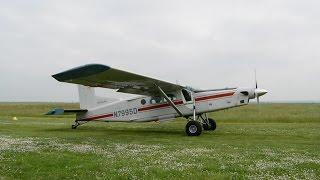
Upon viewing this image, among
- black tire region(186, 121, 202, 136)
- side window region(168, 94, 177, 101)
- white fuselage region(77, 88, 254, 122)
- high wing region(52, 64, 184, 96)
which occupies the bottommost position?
black tire region(186, 121, 202, 136)

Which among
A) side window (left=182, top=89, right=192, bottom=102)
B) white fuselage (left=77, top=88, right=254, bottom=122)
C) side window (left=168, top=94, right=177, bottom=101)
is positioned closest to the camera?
white fuselage (left=77, top=88, right=254, bottom=122)

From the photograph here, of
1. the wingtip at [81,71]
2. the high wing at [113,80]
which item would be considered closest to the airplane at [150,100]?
the high wing at [113,80]

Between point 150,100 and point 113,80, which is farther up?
point 113,80

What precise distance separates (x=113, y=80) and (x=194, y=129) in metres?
4.76

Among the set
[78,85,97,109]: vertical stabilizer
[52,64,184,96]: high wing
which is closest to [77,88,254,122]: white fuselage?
[78,85,97,109]: vertical stabilizer

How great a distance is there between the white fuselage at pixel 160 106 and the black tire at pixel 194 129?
1.71m

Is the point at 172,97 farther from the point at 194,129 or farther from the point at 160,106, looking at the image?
the point at 194,129

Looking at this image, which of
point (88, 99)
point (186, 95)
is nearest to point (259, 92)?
point (186, 95)

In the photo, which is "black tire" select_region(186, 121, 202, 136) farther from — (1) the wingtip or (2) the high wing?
(1) the wingtip

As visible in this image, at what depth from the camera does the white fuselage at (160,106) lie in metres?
20.9

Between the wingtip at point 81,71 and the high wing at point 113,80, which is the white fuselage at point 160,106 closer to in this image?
the high wing at point 113,80

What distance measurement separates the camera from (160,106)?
22.6 meters

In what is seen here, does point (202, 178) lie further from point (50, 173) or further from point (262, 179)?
point (50, 173)

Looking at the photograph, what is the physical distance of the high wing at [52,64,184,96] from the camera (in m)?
15.5
